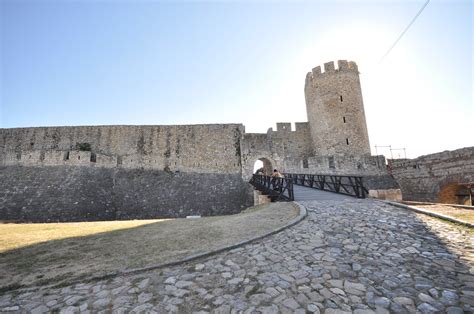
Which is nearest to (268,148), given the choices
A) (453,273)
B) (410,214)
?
(410,214)

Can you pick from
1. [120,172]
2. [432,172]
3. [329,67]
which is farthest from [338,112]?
[120,172]

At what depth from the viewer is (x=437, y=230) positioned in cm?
417

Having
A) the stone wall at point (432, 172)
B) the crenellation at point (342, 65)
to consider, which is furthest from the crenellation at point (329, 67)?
the stone wall at point (432, 172)

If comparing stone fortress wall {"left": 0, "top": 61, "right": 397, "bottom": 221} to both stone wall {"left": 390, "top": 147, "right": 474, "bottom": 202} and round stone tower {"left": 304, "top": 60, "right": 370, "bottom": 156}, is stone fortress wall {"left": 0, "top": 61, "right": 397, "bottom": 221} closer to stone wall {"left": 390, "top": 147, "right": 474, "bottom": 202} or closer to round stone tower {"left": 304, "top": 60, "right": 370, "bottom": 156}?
round stone tower {"left": 304, "top": 60, "right": 370, "bottom": 156}

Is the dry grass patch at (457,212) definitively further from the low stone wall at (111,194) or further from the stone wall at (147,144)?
the stone wall at (147,144)

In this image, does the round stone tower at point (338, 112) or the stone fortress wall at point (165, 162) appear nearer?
the stone fortress wall at point (165, 162)

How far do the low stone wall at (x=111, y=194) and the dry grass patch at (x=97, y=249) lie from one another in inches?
302

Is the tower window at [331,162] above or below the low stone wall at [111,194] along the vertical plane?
above

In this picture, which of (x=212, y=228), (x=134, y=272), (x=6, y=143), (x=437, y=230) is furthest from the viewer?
(x=6, y=143)

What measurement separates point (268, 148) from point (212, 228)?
12.4 meters

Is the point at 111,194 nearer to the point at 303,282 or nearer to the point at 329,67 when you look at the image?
the point at 303,282

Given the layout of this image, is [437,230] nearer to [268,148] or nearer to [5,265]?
[5,265]

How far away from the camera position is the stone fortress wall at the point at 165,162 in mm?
13164

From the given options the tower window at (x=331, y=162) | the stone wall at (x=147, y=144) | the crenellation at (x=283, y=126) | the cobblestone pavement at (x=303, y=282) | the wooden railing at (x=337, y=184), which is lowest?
the cobblestone pavement at (x=303, y=282)
